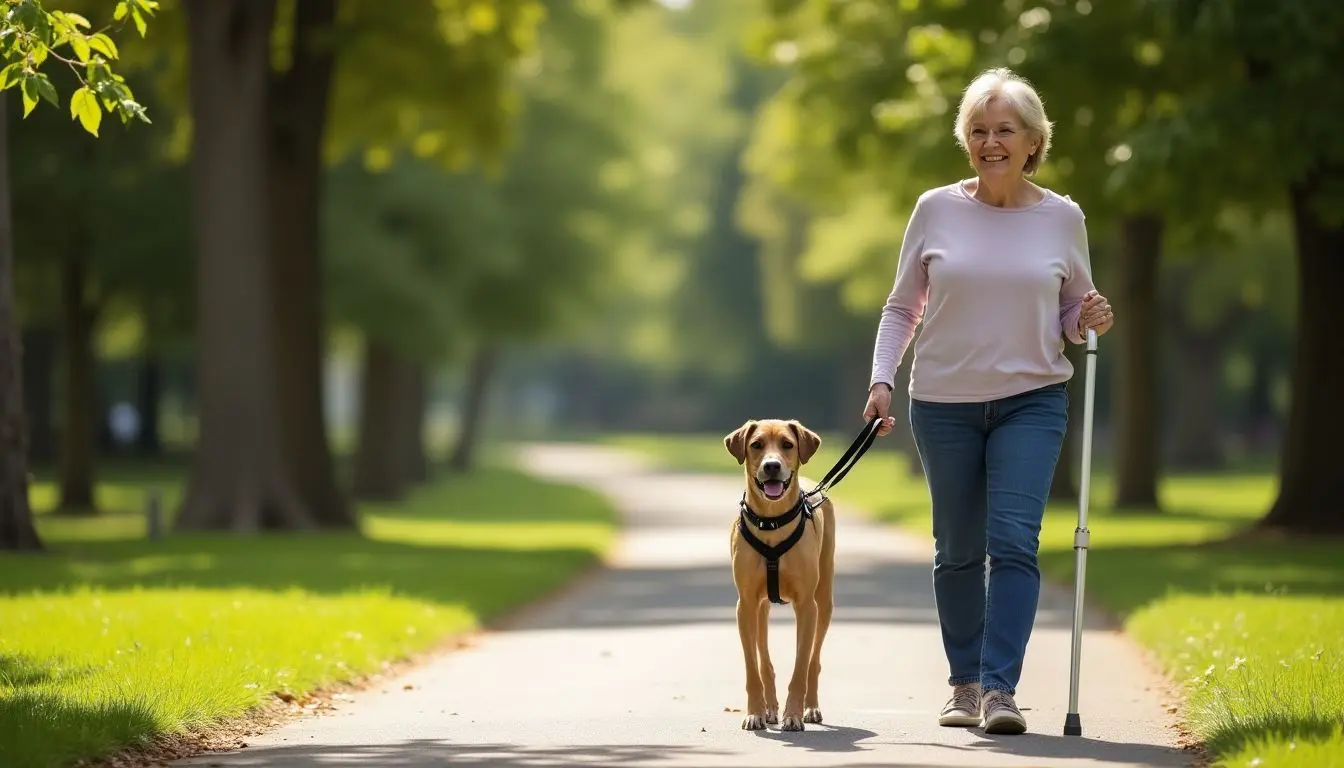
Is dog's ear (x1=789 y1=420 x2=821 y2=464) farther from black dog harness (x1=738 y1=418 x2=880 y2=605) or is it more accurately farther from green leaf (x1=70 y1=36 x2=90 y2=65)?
green leaf (x1=70 y1=36 x2=90 y2=65)

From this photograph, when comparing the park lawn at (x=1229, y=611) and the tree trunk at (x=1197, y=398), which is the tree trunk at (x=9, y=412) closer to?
the park lawn at (x=1229, y=611)

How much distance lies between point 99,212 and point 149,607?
18938 mm

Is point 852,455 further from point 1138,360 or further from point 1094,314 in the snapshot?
point 1138,360

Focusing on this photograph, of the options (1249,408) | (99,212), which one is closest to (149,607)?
(99,212)

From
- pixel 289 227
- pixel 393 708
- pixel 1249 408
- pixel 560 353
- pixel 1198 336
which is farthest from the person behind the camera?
pixel 560 353

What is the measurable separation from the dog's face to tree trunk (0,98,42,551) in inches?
405

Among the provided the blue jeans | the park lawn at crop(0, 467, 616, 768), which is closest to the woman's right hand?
the blue jeans

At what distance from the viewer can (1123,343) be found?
32.4 metres

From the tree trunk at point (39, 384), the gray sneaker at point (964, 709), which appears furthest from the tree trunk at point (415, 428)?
the gray sneaker at point (964, 709)

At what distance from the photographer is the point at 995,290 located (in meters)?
8.57

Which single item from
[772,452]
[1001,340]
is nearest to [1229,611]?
[1001,340]

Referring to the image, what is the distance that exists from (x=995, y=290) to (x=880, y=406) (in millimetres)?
638

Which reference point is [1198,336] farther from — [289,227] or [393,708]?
[393,708]

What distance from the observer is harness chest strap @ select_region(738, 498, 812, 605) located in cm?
887
